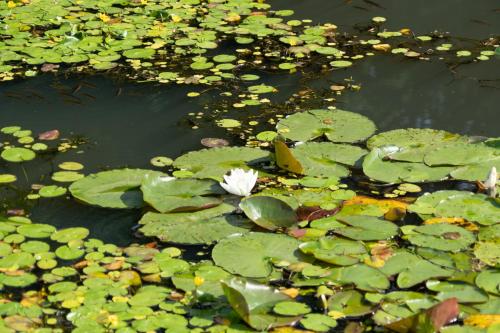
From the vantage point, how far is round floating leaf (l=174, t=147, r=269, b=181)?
354 cm

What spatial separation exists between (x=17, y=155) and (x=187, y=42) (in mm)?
1582

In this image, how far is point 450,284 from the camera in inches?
107

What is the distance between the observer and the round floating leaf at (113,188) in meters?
3.33

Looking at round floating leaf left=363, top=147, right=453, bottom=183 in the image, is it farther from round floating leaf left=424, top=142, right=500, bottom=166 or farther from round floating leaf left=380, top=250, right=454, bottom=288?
round floating leaf left=380, top=250, right=454, bottom=288

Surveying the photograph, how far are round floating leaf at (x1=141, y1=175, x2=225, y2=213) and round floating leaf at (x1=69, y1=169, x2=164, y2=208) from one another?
6cm

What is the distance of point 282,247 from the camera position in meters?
2.97

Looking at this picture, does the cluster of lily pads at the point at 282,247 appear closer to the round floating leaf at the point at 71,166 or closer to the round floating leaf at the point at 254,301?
the round floating leaf at the point at 254,301

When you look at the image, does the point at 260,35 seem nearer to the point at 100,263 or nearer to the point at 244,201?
the point at 244,201

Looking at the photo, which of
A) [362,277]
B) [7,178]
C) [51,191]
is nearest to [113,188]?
[51,191]

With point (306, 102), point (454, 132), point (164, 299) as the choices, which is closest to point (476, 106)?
point (454, 132)

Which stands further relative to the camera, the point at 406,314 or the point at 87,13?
the point at 87,13

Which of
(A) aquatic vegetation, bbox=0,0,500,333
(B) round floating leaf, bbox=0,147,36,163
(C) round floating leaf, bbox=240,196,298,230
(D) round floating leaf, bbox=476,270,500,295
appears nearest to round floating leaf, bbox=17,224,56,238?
(A) aquatic vegetation, bbox=0,0,500,333

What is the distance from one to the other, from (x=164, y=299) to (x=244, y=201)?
1.94ft

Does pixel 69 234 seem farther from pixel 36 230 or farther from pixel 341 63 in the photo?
pixel 341 63
